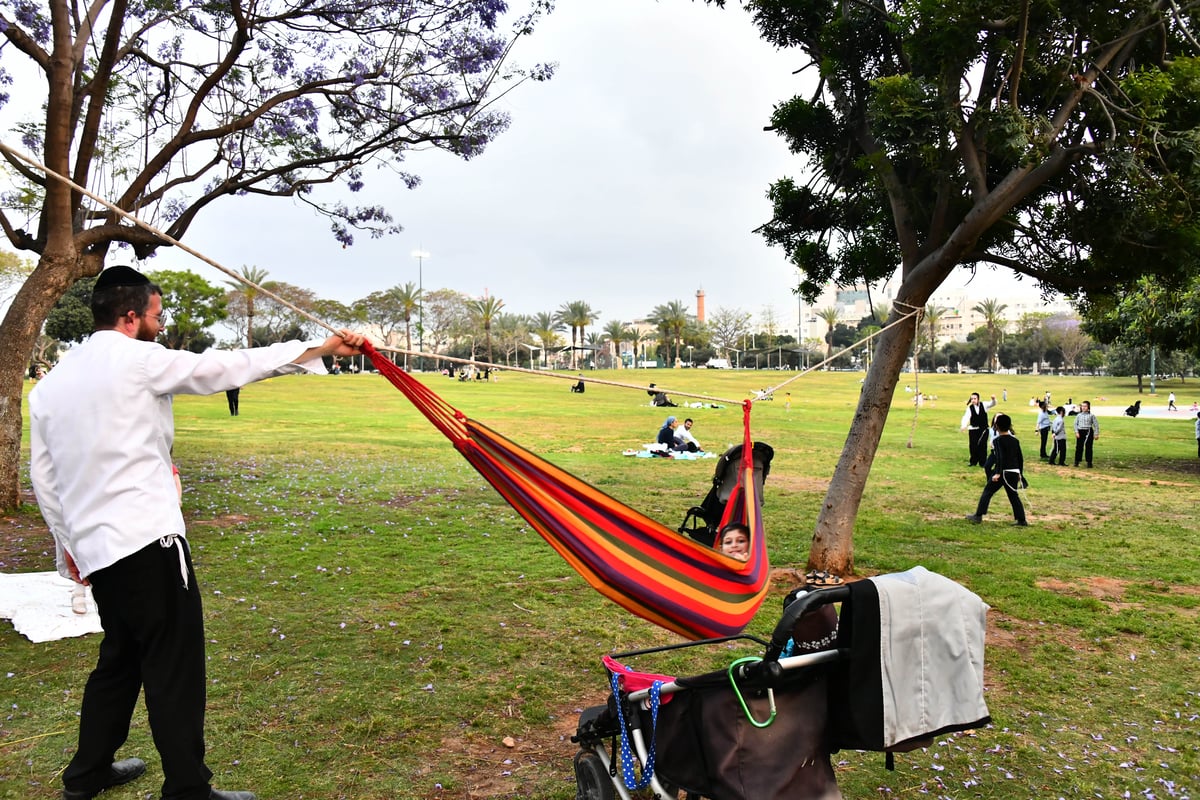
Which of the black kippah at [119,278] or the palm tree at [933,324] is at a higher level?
the palm tree at [933,324]

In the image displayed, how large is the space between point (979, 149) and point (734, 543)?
347cm

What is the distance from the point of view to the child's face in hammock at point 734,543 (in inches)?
164

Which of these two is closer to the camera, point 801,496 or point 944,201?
point 944,201

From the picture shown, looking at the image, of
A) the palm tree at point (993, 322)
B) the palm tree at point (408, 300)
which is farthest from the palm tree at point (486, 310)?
the palm tree at point (993, 322)

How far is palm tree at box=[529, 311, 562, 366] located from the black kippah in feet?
260

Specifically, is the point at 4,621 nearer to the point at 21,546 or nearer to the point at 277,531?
the point at 21,546

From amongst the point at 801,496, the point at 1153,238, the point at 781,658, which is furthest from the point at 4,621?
the point at 801,496

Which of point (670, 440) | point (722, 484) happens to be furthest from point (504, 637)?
point (670, 440)

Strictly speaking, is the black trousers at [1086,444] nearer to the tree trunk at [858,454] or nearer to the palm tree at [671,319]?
the tree trunk at [858,454]

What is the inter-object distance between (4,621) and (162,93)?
23.9 feet

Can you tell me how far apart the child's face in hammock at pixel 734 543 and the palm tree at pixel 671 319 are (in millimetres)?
73013

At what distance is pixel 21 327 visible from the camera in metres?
7.09

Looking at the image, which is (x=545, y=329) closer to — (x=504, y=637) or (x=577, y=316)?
(x=577, y=316)

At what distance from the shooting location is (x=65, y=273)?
721 centimetres
